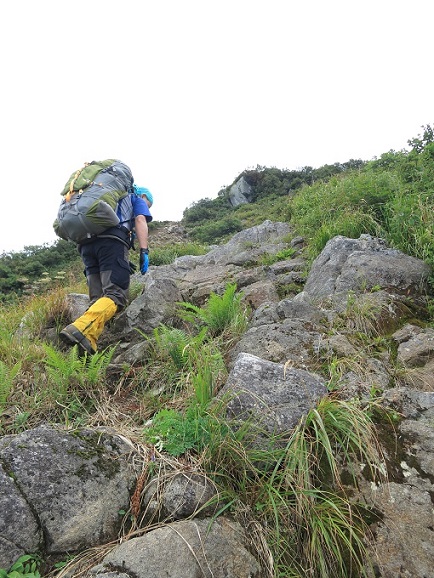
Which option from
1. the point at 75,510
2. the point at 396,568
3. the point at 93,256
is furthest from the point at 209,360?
the point at 93,256

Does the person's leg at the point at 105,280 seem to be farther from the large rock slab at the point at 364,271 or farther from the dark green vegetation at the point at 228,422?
the large rock slab at the point at 364,271

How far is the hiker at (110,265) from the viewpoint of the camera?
12.5 feet

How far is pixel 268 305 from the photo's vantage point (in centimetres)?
444

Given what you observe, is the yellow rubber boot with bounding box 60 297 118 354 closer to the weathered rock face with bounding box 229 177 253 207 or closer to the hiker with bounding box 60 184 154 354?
the hiker with bounding box 60 184 154 354

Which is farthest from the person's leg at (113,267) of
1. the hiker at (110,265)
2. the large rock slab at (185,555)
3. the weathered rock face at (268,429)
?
the large rock slab at (185,555)

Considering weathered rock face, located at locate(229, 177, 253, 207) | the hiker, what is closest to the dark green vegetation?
the hiker

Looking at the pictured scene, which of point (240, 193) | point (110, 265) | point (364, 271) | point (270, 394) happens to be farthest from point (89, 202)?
point (240, 193)

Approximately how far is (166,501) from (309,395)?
3.77 ft

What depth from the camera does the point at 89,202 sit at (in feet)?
13.5

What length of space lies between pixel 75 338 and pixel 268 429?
6.97 feet

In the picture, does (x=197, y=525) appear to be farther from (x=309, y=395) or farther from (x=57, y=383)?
(x=57, y=383)

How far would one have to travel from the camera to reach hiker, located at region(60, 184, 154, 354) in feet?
12.5

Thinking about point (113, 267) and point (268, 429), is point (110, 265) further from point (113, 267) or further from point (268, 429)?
point (268, 429)

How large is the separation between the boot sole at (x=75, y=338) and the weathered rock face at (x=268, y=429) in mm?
419
